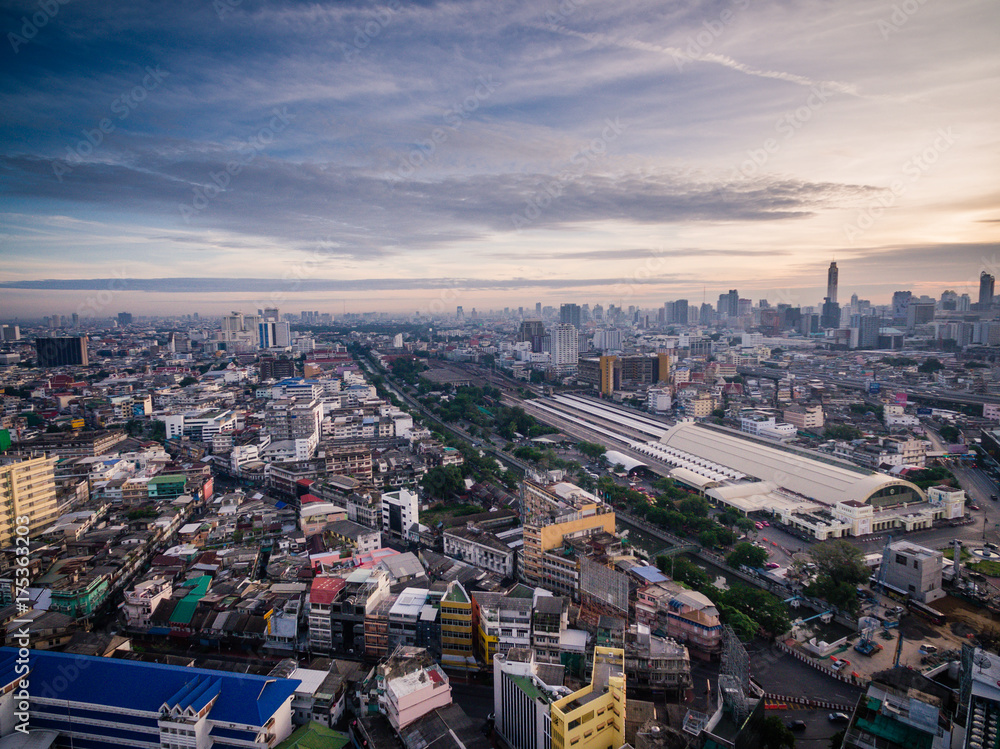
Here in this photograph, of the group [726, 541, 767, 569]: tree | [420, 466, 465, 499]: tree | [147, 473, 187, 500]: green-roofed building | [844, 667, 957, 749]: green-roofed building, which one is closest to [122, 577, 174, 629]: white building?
[147, 473, 187, 500]: green-roofed building

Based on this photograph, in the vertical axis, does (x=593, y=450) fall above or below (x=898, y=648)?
above

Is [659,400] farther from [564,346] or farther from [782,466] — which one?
[564,346]

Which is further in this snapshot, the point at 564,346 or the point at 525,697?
the point at 564,346

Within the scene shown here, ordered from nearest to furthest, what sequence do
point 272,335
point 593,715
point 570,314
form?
point 593,715
point 272,335
point 570,314

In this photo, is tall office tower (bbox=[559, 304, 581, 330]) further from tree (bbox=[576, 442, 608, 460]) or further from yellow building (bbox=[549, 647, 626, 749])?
yellow building (bbox=[549, 647, 626, 749])

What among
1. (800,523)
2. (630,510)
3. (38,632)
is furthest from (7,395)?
(800,523)

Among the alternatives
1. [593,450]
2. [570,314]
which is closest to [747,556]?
[593,450]

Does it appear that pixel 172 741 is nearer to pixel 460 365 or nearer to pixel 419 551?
pixel 419 551
